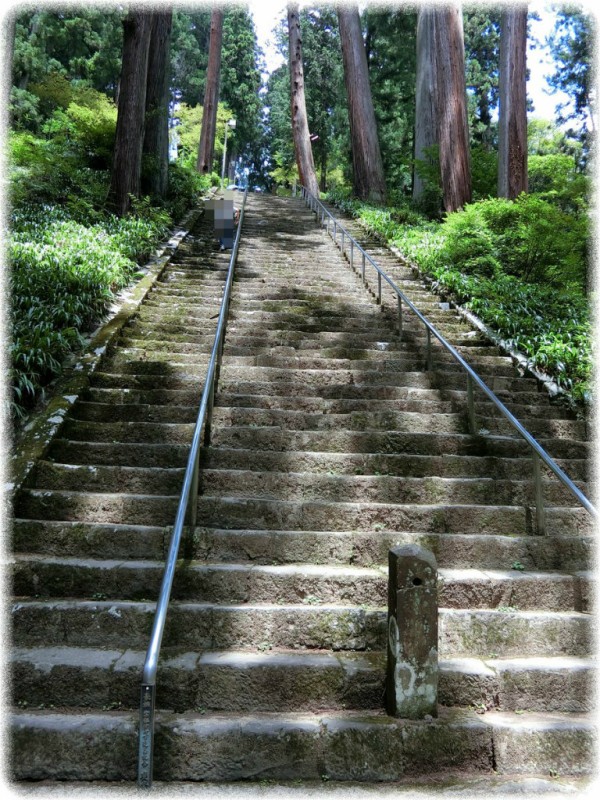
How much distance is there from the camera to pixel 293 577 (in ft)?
10.9

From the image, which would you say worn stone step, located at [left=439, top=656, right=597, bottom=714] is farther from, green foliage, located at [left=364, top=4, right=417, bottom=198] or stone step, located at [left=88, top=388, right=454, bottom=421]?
green foliage, located at [left=364, top=4, right=417, bottom=198]

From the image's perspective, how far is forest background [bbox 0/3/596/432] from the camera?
20.4 feet

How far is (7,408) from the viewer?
14.3 ft

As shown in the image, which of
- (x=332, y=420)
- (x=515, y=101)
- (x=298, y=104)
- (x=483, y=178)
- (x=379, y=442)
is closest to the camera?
(x=379, y=442)

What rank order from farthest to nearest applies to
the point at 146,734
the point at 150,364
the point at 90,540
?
the point at 150,364
the point at 90,540
the point at 146,734

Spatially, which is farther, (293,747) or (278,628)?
(278,628)

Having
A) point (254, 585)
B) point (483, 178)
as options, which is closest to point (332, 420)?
point (254, 585)

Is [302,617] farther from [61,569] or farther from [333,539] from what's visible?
[61,569]

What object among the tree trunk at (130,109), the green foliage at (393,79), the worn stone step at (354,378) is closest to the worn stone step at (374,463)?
the worn stone step at (354,378)

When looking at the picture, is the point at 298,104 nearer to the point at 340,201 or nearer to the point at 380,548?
the point at 340,201

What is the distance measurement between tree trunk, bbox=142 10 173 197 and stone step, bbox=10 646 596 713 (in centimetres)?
1070

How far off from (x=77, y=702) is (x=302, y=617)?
45.8 inches

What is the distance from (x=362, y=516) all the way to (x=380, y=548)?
32 centimetres

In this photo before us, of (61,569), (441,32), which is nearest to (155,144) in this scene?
(441,32)
